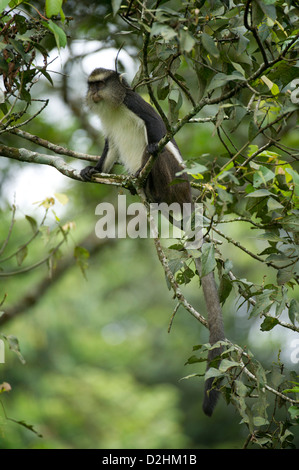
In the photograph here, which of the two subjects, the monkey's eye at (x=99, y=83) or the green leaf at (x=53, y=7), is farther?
the monkey's eye at (x=99, y=83)

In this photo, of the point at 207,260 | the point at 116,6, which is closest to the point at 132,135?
the point at 207,260

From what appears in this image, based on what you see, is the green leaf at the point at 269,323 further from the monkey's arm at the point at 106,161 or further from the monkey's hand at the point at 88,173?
the monkey's arm at the point at 106,161

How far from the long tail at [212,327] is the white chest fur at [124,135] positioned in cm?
117

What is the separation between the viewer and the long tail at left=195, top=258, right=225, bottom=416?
2438 mm

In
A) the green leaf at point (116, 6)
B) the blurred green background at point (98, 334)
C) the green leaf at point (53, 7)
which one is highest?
the green leaf at point (53, 7)

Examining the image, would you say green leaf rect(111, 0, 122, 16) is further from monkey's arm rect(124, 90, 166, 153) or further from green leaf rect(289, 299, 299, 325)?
monkey's arm rect(124, 90, 166, 153)

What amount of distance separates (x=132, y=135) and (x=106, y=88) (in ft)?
1.22

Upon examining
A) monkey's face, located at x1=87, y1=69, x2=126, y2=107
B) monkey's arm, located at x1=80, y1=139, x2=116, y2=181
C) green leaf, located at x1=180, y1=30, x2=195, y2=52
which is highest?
monkey's face, located at x1=87, y1=69, x2=126, y2=107

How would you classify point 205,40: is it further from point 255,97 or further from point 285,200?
point 285,200

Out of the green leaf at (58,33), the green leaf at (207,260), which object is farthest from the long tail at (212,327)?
the green leaf at (58,33)

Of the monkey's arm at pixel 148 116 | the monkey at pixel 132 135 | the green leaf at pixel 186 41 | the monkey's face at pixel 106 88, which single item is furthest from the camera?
the monkey's face at pixel 106 88

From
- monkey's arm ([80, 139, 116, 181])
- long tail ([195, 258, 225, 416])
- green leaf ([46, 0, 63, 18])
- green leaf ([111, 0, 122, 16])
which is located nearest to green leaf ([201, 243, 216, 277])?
long tail ([195, 258, 225, 416])

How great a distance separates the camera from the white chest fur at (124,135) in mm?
3850

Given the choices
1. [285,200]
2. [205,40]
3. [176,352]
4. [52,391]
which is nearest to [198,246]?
[285,200]
